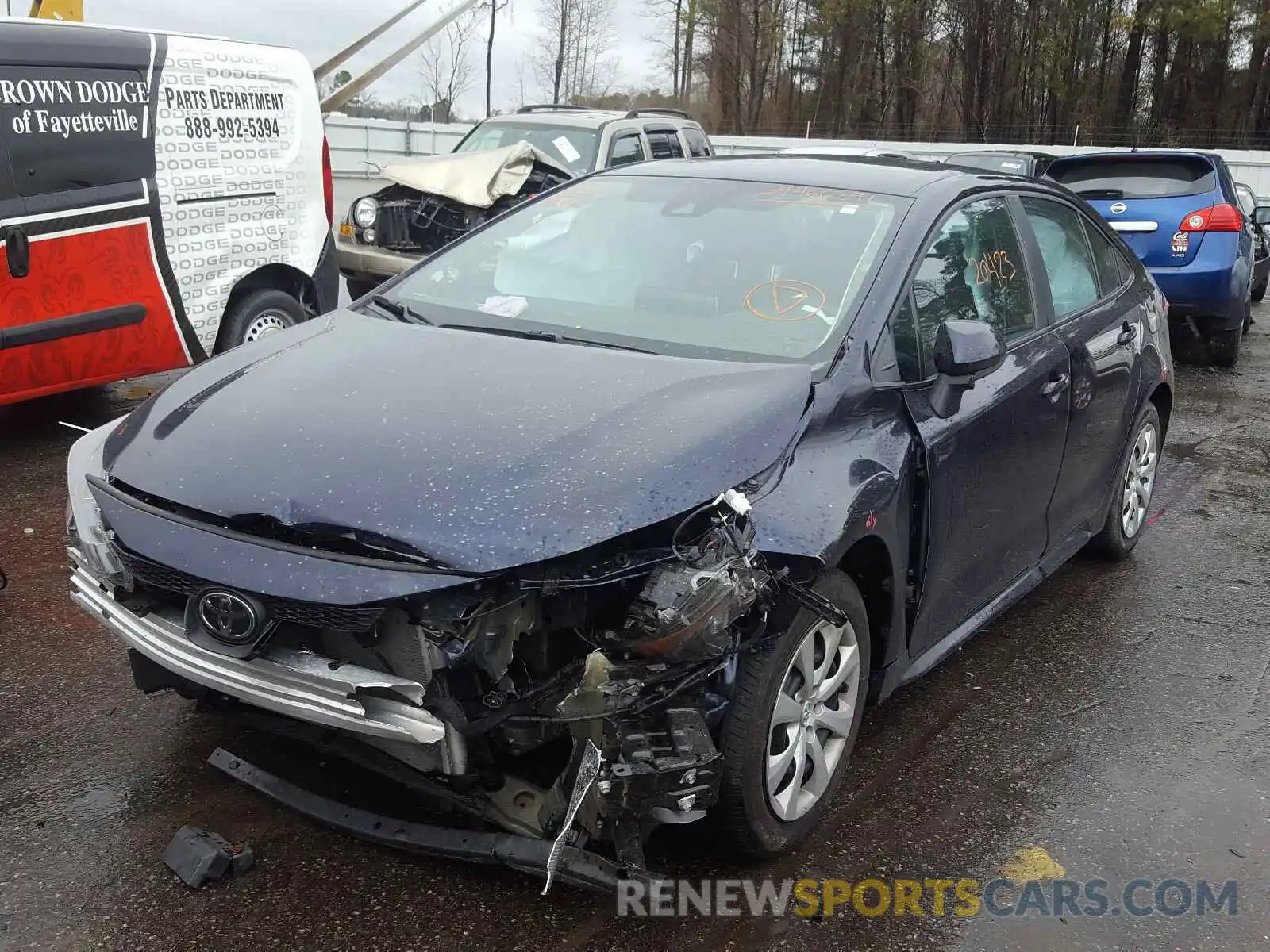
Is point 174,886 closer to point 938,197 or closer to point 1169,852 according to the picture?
point 1169,852

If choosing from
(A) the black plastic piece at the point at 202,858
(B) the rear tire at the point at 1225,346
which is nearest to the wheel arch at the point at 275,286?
(A) the black plastic piece at the point at 202,858

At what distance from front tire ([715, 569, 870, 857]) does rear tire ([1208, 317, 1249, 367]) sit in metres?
8.32

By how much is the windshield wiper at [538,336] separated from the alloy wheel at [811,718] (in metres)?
0.94

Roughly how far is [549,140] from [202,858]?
9.25m

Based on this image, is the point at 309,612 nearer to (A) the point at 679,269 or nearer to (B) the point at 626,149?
(A) the point at 679,269

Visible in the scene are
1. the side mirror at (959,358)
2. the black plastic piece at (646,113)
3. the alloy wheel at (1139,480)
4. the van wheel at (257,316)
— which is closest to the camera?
the side mirror at (959,358)

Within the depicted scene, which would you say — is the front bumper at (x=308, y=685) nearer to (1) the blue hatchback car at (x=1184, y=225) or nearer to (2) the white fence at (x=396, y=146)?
(1) the blue hatchback car at (x=1184, y=225)

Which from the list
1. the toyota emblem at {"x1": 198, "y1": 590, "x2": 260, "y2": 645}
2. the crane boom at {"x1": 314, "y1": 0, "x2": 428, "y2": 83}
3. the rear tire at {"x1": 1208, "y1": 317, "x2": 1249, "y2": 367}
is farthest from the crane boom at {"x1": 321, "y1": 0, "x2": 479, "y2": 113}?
the toyota emblem at {"x1": 198, "y1": 590, "x2": 260, "y2": 645}

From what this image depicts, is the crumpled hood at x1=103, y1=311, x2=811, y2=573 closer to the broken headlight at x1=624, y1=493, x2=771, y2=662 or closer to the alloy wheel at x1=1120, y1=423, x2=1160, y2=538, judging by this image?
the broken headlight at x1=624, y1=493, x2=771, y2=662

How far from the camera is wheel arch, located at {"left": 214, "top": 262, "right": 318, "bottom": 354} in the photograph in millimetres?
6703

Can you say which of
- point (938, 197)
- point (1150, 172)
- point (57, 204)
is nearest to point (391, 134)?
point (1150, 172)

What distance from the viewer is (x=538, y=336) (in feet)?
10.9

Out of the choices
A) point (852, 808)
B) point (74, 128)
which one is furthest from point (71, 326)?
point (852, 808)

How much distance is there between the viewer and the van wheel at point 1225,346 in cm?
985
